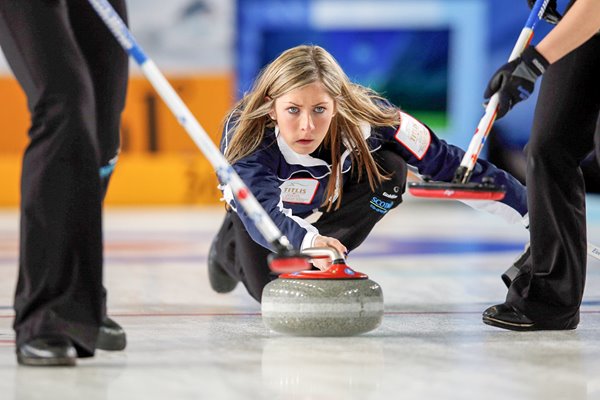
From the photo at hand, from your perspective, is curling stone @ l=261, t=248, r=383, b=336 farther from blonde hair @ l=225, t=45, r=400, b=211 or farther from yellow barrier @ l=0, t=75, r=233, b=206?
yellow barrier @ l=0, t=75, r=233, b=206

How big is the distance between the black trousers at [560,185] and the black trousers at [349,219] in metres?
0.49

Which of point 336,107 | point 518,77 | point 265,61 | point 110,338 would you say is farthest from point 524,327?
point 265,61

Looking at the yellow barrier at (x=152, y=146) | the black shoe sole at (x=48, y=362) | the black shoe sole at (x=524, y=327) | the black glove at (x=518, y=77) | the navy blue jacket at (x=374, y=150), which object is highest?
the black glove at (x=518, y=77)

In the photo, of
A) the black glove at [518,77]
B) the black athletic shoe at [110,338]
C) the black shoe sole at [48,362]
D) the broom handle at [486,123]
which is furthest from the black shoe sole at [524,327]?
the black shoe sole at [48,362]

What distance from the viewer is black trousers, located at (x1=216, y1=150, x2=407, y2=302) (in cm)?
298

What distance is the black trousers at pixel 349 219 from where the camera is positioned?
9.77 feet

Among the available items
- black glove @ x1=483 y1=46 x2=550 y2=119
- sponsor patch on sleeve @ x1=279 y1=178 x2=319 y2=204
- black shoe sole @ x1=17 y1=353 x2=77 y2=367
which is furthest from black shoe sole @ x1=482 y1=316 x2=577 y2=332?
black shoe sole @ x1=17 y1=353 x2=77 y2=367

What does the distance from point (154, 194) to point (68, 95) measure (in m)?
7.00

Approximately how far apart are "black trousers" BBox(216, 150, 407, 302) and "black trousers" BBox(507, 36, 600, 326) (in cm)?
49

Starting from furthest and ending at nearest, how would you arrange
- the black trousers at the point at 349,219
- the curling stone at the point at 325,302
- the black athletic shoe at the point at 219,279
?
the black athletic shoe at the point at 219,279
the black trousers at the point at 349,219
the curling stone at the point at 325,302

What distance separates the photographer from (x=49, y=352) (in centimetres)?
196

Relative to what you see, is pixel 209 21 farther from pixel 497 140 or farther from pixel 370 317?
pixel 370 317

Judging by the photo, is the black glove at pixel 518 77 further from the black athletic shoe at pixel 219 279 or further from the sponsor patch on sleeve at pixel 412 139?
the black athletic shoe at pixel 219 279

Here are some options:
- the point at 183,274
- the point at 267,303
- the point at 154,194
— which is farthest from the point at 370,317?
the point at 154,194
